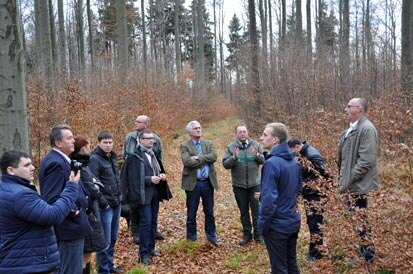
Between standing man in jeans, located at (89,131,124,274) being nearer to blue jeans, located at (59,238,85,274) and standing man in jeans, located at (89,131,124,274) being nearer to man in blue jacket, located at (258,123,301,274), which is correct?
blue jeans, located at (59,238,85,274)

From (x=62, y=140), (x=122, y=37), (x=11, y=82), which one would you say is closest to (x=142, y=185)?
(x=62, y=140)

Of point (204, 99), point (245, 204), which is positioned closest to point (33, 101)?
point (245, 204)

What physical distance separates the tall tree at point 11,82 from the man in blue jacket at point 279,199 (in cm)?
259

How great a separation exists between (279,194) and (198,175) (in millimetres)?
2589

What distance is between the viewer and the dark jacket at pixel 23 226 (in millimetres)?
3430

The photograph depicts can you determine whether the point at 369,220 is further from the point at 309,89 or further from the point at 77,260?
the point at 309,89

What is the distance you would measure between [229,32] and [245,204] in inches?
1898

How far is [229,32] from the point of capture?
53.0m

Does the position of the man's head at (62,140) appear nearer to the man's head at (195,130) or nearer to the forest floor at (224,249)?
the forest floor at (224,249)

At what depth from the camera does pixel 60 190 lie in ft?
13.3

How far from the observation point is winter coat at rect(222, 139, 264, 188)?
6953mm

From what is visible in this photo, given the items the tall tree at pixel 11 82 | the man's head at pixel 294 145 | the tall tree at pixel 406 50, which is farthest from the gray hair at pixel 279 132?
the tall tree at pixel 406 50

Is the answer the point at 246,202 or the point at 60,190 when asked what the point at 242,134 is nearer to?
the point at 246,202

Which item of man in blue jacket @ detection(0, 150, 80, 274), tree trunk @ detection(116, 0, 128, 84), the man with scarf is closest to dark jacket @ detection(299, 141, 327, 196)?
the man with scarf
